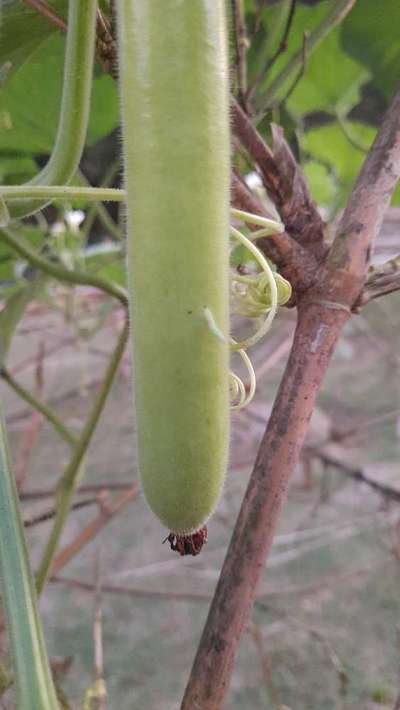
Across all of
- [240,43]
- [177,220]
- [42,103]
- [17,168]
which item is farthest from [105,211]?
[177,220]

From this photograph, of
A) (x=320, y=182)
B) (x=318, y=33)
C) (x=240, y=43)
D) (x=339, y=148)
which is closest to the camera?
(x=240, y=43)

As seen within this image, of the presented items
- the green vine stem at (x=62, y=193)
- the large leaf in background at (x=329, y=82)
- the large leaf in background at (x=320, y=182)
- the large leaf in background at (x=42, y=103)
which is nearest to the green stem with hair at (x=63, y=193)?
the green vine stem at (x=62, y=193)

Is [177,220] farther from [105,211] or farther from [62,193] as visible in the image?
[105,211]

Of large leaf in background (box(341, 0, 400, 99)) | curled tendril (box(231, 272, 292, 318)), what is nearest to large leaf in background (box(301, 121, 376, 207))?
large leaf in background (box(341, 0, 400, 99))

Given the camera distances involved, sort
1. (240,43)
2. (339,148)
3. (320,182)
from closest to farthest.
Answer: (240,43)
(339,148)
(320,182)

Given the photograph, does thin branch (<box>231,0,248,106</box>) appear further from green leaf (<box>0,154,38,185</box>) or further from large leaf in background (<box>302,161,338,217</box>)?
large leaf in background (<box>302,161,338,217</box>)

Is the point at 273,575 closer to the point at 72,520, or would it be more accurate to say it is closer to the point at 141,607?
the point at 141,607

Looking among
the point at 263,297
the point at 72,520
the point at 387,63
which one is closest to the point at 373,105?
the point at 387,63
